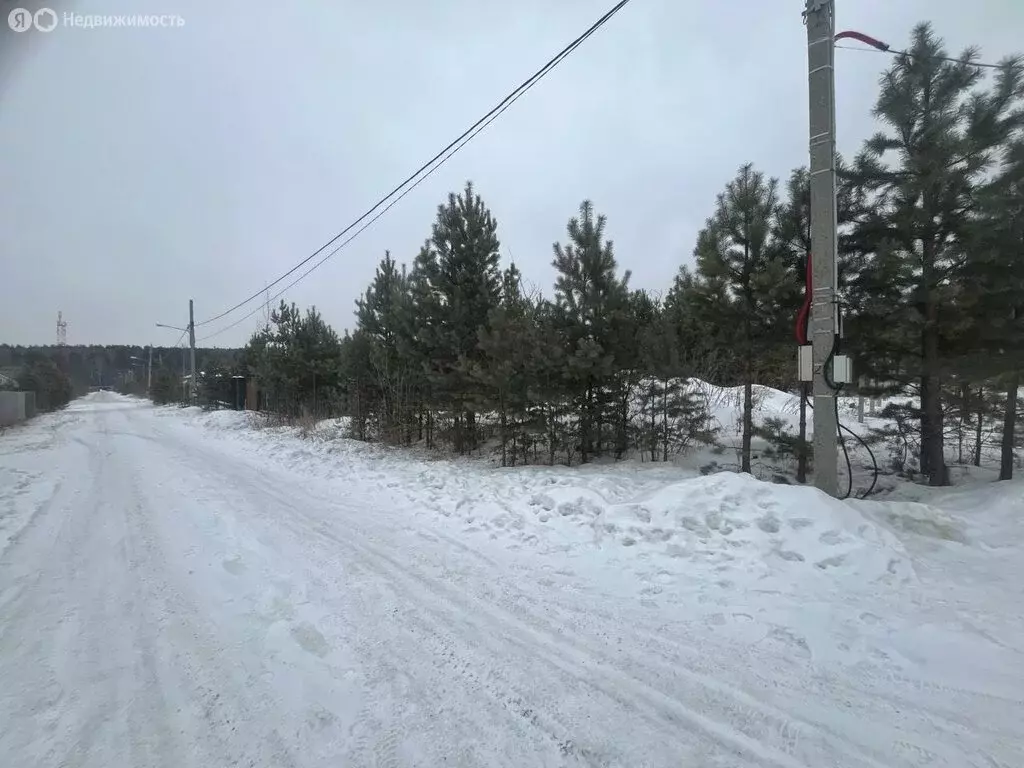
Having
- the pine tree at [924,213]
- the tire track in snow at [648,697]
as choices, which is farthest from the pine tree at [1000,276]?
the tire track in snow at [648,697]

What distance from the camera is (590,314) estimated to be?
9258 millimetres

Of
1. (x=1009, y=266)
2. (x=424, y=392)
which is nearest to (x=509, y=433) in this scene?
A: (x=424, y=392)

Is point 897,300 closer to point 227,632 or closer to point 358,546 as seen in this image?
point 358,546

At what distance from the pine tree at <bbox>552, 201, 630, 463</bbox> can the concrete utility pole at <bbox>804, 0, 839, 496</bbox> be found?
10.9 feet

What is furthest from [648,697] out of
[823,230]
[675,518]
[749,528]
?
[823,230]

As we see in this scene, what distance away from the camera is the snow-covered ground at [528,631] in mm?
2553

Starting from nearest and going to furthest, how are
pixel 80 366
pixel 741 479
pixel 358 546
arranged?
pixel 358 546 → pixel 741 479 → pixel 80 366

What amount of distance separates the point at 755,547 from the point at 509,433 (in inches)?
240

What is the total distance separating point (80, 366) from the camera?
54.3 m

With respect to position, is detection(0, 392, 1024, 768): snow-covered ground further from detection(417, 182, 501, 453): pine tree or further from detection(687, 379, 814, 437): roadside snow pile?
detection(417, 182, 501, 453): pine tree

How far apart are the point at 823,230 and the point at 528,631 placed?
548 cm

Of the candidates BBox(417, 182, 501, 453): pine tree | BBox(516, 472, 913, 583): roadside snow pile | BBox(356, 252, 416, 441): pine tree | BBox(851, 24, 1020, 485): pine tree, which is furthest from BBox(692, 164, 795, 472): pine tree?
BBox(356, 252, 416, 441): pine tree

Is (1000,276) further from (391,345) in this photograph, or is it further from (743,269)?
(391,345)

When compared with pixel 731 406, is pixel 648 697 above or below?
below
